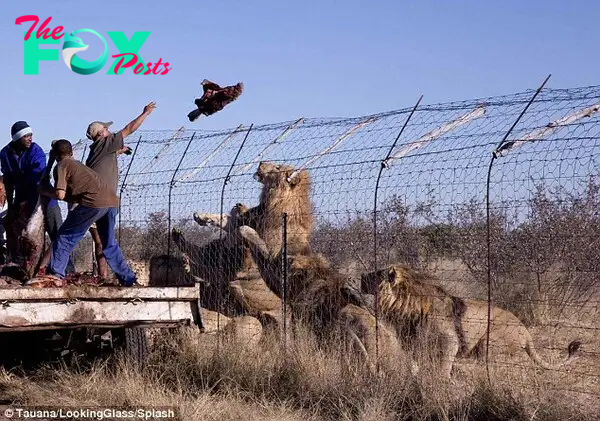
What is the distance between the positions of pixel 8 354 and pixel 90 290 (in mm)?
2523

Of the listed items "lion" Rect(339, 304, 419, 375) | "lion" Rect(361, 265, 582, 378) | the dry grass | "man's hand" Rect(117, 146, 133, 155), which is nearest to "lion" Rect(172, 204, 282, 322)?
"man's hand" Rect(117, 146, 133, 155)

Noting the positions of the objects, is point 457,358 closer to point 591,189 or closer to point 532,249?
point 532,249

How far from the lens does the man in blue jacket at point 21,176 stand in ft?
34.4

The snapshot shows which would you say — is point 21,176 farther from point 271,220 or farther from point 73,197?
point 271,220

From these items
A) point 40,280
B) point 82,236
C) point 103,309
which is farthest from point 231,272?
point 40,280

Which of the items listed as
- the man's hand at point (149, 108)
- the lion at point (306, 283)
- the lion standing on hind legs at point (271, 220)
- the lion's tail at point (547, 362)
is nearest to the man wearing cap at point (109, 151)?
the man's hand at point (149, 108)

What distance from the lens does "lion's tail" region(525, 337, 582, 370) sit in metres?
8.16

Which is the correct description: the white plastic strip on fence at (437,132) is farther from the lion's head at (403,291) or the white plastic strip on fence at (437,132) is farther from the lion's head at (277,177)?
the lion's head at (277,177)

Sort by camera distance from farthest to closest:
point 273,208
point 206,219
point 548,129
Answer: point 273,208, point 206,219, point 548,129

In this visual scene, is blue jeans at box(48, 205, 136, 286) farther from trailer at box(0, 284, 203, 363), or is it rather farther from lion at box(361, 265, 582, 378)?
lion at box(361, 265, 582, 378)

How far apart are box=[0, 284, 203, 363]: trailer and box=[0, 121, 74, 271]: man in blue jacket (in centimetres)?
182

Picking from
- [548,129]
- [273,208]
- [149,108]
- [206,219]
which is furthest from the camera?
[273,208]

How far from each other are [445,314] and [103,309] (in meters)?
2.94

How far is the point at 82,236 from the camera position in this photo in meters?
9.23
